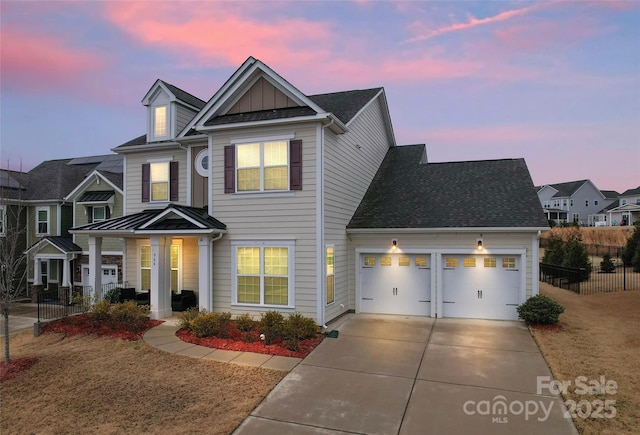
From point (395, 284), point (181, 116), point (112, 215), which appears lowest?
point (395, 284)

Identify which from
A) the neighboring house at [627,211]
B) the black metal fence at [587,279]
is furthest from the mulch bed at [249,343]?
the neighboring house at [627,211]

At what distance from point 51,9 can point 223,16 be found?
6.71 metres

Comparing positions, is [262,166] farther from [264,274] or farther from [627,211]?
[627,211]

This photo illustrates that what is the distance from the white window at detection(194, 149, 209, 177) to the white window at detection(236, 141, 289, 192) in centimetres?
236

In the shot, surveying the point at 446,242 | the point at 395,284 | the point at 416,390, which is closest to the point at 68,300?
the point at 395,284

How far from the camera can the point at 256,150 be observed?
38.9ft

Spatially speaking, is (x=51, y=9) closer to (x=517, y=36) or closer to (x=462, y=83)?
(x=517, y=36)

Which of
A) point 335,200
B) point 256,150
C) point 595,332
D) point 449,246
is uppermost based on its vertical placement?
point 256,150

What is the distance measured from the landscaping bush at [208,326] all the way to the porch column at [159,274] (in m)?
2.73

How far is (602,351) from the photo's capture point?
8828mm

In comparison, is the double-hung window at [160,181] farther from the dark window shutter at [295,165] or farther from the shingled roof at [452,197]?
the shingled roof at [452,197]

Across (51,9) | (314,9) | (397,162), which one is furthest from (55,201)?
(397,162)

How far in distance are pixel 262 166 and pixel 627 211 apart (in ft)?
212

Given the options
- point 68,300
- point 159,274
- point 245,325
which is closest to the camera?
point 245,325
